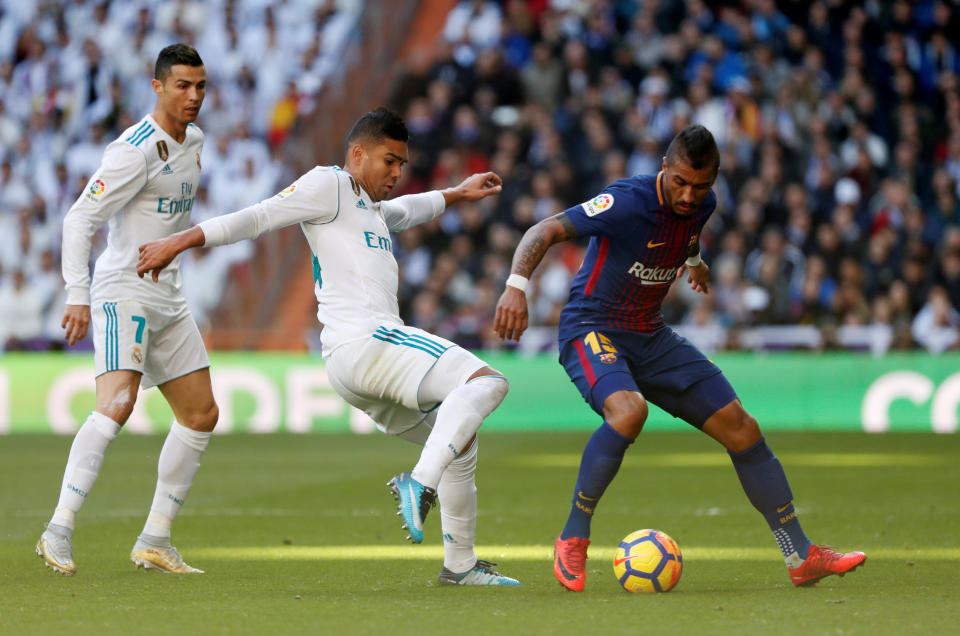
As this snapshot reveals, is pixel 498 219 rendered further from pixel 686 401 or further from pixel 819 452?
pixel 686 401

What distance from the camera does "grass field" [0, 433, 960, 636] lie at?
Result: 5.17m

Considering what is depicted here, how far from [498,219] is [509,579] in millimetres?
12279

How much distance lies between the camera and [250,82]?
2152cm

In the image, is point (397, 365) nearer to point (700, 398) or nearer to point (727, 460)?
point (700, 398)

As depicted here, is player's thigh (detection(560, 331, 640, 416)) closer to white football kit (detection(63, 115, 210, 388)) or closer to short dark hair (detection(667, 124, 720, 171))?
short dark hair (detection(667, 124, 720, 171))

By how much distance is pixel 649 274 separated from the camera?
633 centimetres

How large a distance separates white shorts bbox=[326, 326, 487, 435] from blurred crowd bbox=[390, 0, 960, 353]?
35.0ft

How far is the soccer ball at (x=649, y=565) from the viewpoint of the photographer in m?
5.89

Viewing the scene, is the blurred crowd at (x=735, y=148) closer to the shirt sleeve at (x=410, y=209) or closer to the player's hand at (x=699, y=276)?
the player's hand at (x=699, y=276)

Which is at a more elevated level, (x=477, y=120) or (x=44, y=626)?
(x=477, y=120)

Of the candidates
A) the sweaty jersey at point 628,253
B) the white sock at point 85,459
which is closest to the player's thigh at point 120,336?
the white sock at point 85,459

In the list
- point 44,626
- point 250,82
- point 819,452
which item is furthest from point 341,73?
point 44,626

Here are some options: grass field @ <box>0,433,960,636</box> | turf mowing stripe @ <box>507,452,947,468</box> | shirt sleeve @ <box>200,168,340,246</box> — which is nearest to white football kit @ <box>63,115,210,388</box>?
shirt sleeve @ <box>200,168,340,246</box>

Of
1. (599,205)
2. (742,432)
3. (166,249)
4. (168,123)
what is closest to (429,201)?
(599,205)
